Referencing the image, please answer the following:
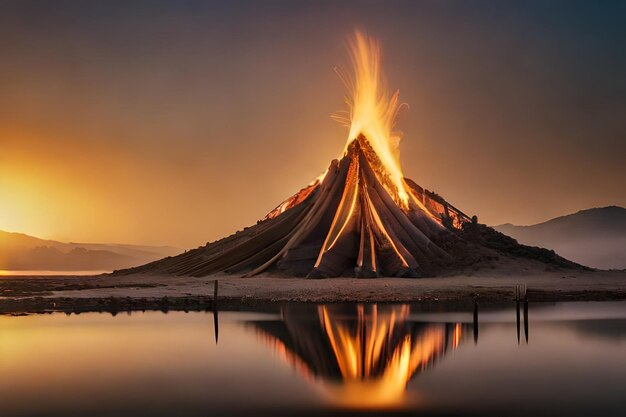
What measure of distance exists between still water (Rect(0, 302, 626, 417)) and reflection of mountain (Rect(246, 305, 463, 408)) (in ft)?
0.18

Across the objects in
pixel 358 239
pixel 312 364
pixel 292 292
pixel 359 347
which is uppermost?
pixel 358 239

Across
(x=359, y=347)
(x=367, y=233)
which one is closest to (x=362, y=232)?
(x=367, y=233)

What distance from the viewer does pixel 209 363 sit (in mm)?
24219

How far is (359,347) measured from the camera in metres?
27.3

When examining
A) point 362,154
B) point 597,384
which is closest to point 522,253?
point 362,154

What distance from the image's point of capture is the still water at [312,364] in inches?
700

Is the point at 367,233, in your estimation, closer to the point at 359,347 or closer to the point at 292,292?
the point at 292,292

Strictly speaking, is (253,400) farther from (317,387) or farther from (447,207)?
(447,207)

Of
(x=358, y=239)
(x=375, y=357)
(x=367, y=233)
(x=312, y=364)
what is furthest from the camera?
(x=358, y=239)

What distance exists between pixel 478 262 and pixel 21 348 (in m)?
44.3

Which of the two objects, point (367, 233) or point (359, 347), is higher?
point (367, 233)

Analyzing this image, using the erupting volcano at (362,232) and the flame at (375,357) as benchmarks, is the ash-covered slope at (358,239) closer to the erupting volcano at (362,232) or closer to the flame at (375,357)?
the erupting volcano at (362,232)

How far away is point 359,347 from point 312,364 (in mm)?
3921

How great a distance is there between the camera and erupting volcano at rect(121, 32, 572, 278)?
208ft
